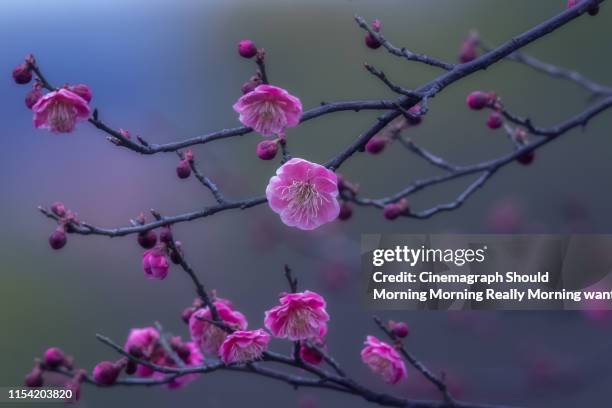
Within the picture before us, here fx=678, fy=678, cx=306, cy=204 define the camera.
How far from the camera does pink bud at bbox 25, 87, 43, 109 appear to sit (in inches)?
33.6

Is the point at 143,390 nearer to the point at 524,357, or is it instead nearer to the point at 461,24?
the point at 524,357

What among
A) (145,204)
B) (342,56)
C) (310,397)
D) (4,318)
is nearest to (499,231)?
(310,397)

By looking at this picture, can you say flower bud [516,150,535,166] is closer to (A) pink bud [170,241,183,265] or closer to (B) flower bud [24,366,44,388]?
(A) pink bud [170,241,183,265]

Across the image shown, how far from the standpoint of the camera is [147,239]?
33.7 inches

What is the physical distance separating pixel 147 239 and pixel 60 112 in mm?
188

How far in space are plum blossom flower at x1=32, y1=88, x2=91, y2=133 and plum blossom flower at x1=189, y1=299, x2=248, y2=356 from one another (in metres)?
0.32

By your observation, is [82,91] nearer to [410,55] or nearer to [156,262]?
[156,262]

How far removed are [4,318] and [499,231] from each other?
1842mm

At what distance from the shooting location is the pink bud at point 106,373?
94cm

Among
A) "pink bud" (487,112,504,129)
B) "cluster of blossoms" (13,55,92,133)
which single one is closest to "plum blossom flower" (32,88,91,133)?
"cluster of blossoms" (13,55,92,133)

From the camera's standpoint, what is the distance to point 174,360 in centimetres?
104

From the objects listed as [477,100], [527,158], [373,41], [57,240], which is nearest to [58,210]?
[57,240]

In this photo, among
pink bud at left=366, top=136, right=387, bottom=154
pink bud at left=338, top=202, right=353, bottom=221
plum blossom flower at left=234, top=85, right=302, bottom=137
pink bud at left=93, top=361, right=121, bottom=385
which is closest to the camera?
plum blossom flower at left=234, top=85, right=302, bottom=137

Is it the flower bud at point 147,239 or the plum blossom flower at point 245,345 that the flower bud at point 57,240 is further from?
the plum blossom flower at point 245,345
